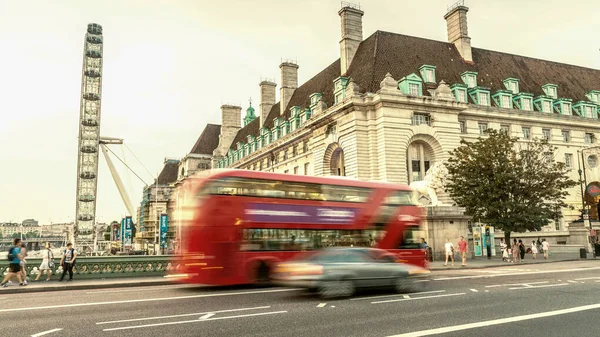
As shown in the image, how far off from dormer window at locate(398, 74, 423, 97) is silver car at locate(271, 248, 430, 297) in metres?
30.0

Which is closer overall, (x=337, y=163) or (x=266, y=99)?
(x=337, y=163)

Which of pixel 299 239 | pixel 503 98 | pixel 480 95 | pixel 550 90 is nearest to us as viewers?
pixel 299 239

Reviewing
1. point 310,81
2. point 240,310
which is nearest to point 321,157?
point 310,81

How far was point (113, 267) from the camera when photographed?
21391 millimetres

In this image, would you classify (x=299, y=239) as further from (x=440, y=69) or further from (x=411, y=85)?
(x=440, y=69)

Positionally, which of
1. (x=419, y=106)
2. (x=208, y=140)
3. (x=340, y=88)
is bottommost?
(x=419, y=106)

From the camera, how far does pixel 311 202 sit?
1709 cm

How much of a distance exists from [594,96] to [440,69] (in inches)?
893

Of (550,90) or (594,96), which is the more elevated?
(550,90)

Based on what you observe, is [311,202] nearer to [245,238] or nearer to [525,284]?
[245,238]

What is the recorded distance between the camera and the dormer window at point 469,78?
4638 centimetres

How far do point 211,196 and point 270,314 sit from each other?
6610mm

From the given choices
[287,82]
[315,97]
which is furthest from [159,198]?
[315,97]

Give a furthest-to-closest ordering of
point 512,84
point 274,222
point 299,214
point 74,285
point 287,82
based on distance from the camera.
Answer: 1. point 287,82
2. point 512,84
3. point 74,285
4. point 299,214
5. point 274,222
